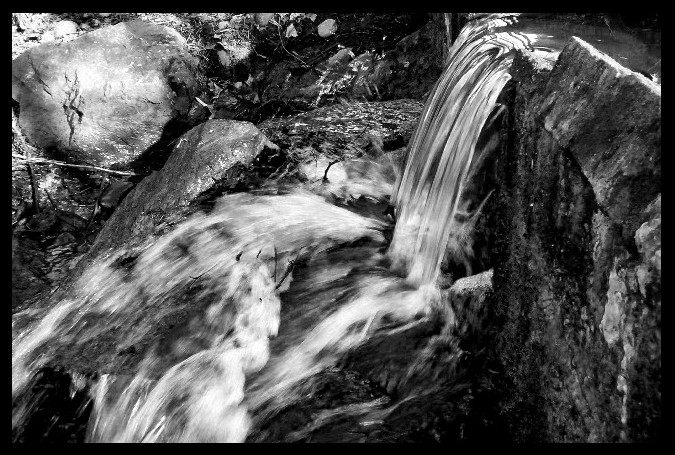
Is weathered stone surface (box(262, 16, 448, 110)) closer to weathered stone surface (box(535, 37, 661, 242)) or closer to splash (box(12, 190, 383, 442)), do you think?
splash (box(12, 190, 383, 442))

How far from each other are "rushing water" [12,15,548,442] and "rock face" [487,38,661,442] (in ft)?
1.49

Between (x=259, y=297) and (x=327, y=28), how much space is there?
4.38 metres

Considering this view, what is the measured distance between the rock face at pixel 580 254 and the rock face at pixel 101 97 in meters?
4.22

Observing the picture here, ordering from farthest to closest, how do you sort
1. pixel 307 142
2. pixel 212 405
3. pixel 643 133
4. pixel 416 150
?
1. pixel 307 142
2. pixel 416 150
3. pixel 212 405
4. pixel 643 133

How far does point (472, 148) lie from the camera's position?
2.82 m

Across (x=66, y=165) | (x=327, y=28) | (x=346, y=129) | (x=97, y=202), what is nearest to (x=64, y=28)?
(x=66, y=165)

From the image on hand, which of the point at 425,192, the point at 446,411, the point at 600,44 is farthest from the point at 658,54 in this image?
the point at 446,411

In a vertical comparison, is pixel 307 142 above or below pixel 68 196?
above

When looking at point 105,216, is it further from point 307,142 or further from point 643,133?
point 643,133

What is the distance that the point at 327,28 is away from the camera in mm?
6688

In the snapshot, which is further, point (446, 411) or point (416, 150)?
point (416, 150)

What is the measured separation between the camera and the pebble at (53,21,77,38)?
21.2ft

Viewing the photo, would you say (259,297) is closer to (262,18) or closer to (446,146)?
(446,146)
